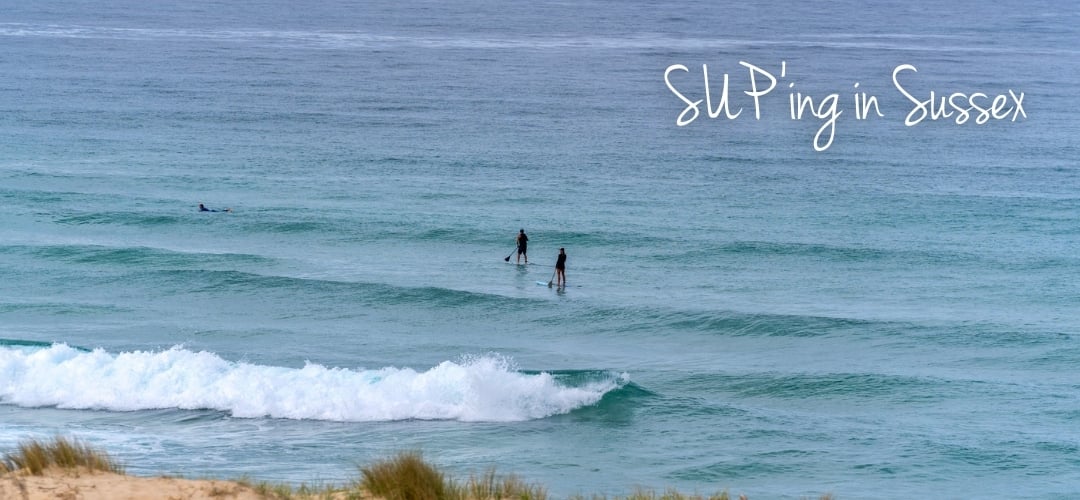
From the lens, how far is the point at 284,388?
20.1m

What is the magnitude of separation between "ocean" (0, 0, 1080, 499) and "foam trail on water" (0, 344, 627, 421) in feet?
0.21

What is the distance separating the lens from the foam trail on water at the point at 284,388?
19.6 m

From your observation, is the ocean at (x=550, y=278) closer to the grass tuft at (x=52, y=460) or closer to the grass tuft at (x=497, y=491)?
the grass tuft at (x=52, y=460)

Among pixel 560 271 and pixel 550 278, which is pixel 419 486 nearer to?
pixel 560 271

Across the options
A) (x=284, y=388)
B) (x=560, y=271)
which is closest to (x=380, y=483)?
(x=284, y=388)

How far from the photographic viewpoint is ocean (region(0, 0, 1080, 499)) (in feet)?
59.1

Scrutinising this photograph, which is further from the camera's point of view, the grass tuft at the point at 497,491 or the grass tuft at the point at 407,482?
the grass tuft at the point at 497,491

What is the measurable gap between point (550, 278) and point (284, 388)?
36.3 feet

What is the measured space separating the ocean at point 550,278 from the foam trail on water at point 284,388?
0.06 m

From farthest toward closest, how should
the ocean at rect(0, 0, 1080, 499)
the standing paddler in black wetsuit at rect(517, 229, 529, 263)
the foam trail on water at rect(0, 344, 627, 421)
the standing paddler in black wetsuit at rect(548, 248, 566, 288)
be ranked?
the standing paddler in black wetsuit at rect(517, 229, 529, 263), the standing paddler in black wetsuit at rect(548, 248, 566, 288), the foam trail on water at rect(0, 344, 627, 421), the ocean at rect(0, 0, 1080, 499)

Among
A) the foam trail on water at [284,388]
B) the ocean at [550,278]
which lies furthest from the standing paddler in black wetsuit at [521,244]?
the foam trail on water at [284,388]

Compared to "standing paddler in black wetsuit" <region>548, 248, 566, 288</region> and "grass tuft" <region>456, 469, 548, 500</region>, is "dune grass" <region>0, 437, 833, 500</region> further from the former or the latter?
"standing paddler in black wetsuit" <region>548, 248, 566, 288</region>

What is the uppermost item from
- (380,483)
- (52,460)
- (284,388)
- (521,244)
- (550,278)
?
(521,244)

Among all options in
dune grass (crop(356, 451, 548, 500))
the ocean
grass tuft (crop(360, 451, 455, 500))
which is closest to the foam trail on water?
the ocean
